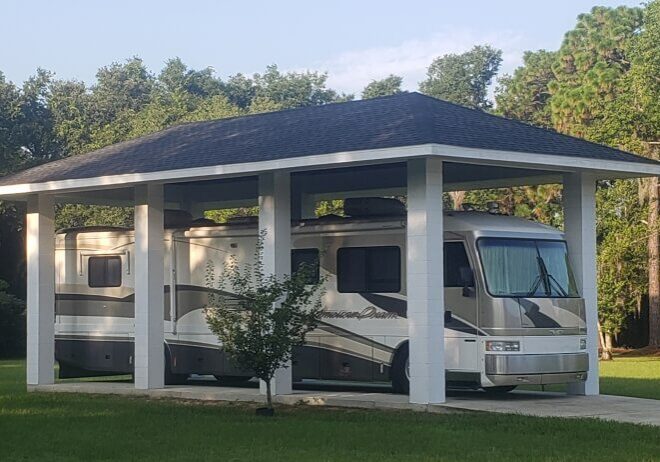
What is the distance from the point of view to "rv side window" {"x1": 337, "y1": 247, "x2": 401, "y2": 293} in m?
19.3

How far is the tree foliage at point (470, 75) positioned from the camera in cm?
8200

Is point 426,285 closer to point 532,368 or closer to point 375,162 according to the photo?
point 375,162

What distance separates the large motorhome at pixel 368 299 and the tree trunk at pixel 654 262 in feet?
63.3

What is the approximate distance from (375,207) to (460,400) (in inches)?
143

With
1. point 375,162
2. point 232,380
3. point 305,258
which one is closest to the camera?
point 375,162

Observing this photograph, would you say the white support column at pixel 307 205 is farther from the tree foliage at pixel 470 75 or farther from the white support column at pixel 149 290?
the tree foliage at pixel 470 75

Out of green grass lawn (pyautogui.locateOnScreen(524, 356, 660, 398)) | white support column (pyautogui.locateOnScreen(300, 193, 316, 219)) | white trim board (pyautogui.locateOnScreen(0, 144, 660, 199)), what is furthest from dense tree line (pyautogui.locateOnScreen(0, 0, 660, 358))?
white trim board (pyautogui.locateOnScreen(0, 144, 660, 199))

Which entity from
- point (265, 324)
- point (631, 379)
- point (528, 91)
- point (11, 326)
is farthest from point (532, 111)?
point (265, 324)

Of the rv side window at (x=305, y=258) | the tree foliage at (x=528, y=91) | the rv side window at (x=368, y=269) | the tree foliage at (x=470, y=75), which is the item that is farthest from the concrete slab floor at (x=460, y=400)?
the tree foliage at (x=470, y=75)

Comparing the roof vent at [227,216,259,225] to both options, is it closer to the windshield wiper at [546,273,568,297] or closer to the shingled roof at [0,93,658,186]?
the shingled roof at [0,93,658,186]

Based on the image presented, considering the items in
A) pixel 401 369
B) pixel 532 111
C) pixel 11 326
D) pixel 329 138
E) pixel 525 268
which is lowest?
pixel 11 326

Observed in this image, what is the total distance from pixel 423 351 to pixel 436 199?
2.12 m

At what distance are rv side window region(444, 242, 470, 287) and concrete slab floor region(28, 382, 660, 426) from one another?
1.74 m

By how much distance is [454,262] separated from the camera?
18672 mm
